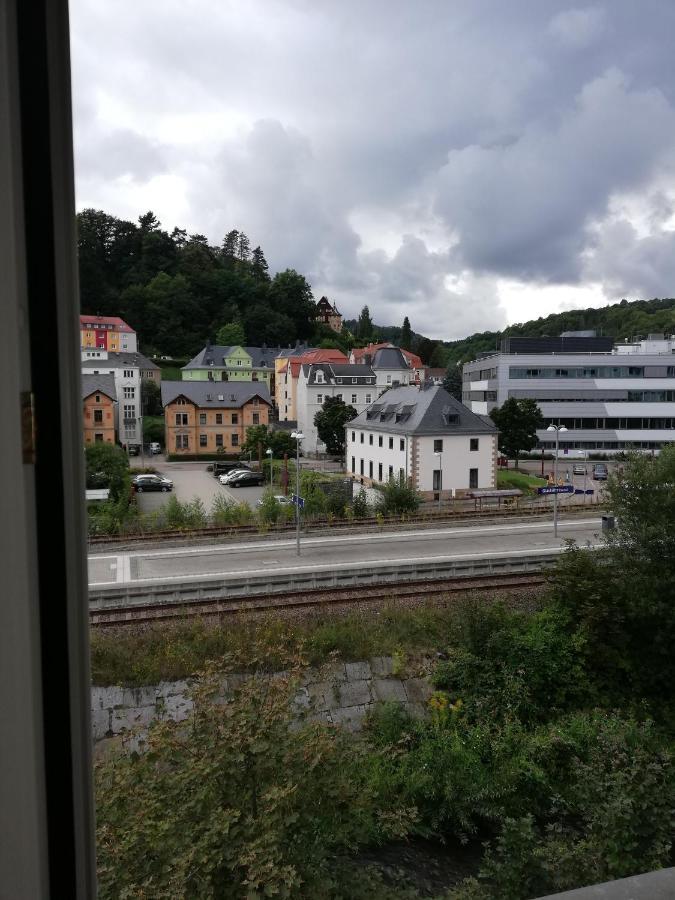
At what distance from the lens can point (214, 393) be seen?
86.5 ft

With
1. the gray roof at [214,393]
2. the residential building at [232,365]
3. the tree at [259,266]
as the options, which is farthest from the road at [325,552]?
the tree at [259,266]

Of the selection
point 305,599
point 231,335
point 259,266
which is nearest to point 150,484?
point 305,599

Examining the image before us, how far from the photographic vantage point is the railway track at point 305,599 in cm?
805

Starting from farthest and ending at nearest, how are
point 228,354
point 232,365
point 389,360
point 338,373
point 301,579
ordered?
point 389,360, point 228,354, point 232,365, point 338,373, point 301,579

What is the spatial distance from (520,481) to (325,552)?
11510 millimetres

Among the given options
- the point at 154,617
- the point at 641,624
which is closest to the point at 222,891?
the point at 154,617

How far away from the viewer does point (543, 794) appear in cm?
567

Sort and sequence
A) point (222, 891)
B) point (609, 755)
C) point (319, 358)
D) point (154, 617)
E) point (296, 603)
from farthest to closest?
point (319, 358) → point (296, 603) → point (154, 617) → point (609, 755) → point (222, 891)

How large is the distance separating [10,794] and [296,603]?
782 centimetres

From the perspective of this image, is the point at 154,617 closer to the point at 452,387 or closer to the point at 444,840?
the point at 444,840

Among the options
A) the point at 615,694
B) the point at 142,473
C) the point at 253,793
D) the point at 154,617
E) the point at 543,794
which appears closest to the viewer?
the point at 253,793

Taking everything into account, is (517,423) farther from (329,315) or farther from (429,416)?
(329,315)

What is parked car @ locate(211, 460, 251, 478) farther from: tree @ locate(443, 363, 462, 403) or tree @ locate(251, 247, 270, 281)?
tree @ locate(251, 247, 270, 281)

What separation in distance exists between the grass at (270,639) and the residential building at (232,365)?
22.1 metres
